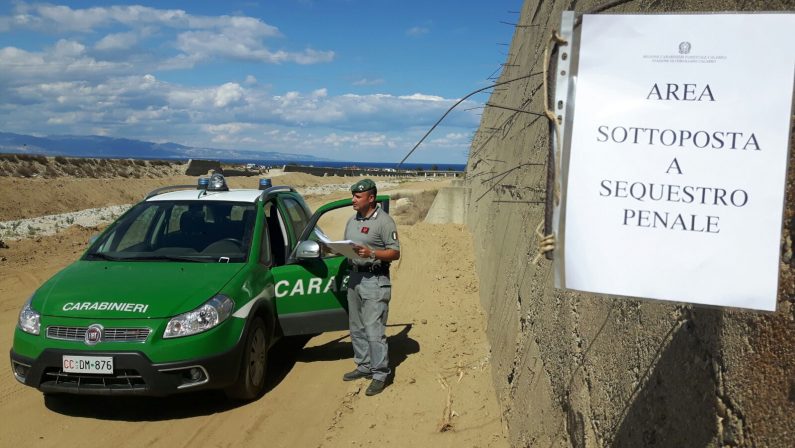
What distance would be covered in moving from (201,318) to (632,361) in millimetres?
3704

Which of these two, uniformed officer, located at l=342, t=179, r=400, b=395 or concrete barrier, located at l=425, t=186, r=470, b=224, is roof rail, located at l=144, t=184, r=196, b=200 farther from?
concrete barrier, located at l=425, t=186, r=470, b=224

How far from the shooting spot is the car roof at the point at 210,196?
271 inches

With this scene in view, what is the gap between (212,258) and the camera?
6.20 metres

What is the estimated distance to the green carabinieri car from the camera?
515 cm

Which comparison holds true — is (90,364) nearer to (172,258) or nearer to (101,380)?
(101,380)

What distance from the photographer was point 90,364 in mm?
5070

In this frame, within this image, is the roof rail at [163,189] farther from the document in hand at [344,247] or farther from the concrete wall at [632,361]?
the concrete wall at [632,361]

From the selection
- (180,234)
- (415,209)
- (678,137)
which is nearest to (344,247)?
(180,234)

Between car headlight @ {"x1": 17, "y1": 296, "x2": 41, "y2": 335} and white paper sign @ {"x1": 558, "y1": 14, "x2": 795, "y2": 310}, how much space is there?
4.71 metres

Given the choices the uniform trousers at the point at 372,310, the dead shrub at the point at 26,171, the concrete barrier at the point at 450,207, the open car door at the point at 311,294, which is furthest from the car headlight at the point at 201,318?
the dead shrub at the point at 26,171

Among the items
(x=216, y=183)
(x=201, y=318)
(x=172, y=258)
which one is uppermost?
(x=216, y=183)

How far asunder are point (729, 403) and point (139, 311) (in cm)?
444

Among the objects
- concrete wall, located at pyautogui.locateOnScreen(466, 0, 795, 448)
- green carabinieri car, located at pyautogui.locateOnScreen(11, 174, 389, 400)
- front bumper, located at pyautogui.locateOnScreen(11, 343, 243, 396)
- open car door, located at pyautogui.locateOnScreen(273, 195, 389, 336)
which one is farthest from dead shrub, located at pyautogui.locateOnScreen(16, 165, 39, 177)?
concrete wall, located at pyautogui.locateOnScreen(466, 0, 795, 448)

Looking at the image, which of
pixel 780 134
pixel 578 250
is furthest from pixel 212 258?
pixel 780 134
